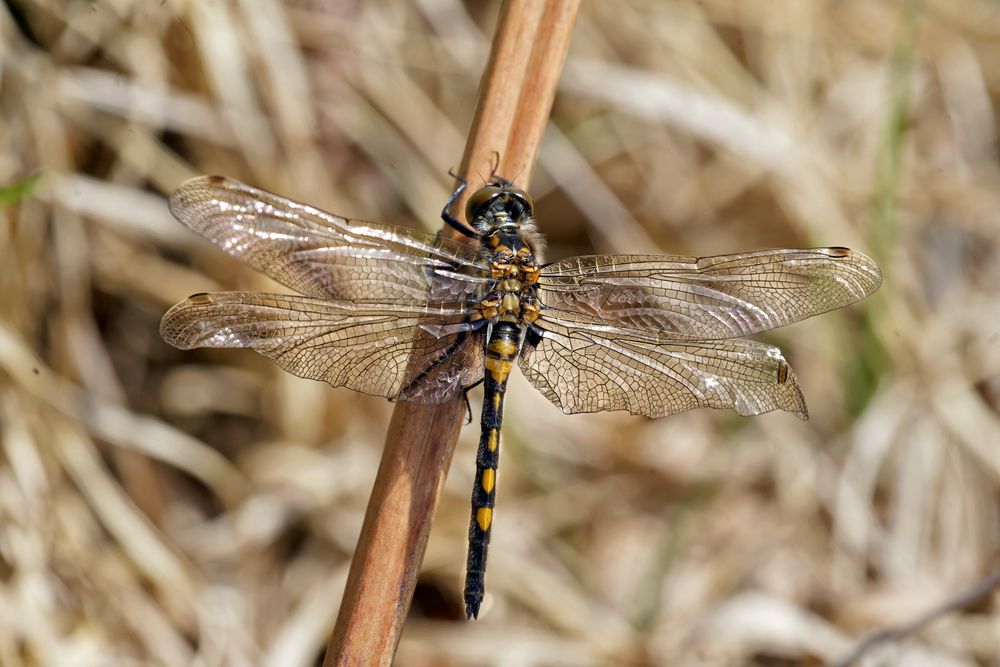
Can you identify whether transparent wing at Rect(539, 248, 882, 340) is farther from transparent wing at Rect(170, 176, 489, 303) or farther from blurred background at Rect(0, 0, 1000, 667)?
blurred background at Rect(0, 0, 1000, 667)

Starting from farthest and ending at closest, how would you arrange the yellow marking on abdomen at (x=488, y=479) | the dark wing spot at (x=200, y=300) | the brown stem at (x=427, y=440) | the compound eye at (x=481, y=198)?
the yellow marking on abdomen at (x=488, y=479), the compound eye at (x=481, y=198), the dark wing spot at (x=200, y=300), the brown stem at (x=427, y=440)

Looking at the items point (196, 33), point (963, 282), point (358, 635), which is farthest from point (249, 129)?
point (963, 282)

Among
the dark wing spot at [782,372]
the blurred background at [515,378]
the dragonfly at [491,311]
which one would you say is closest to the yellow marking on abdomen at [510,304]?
the dragonfly at [491,311]

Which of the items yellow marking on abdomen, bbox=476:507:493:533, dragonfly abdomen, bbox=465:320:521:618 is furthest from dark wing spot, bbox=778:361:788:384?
yellow marking on abdomen, bbox=476:507:493:533

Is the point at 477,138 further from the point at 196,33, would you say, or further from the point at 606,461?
the point at 606,461

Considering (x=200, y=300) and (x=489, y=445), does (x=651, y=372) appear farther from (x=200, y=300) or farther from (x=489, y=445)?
(x=200, y=300)

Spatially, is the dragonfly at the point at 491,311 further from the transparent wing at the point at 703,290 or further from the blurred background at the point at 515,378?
the blurred background at the point at 515,378

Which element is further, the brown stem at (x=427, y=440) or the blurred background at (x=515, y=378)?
the blurred background at (x=515, y=378)
